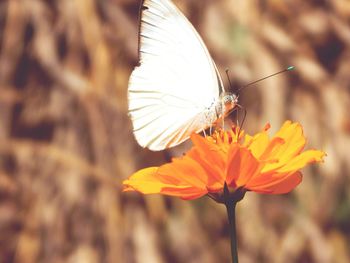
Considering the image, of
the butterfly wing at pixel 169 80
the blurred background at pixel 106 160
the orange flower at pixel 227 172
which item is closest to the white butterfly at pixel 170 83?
the butterfly wing at pixel 169 80

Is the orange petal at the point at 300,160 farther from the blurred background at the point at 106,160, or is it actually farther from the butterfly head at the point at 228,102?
the blurred background at the point at 106,160

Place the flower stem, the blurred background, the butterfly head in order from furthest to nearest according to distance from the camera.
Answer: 1. the blurred background
2. the butterfly head
3. the flower stem

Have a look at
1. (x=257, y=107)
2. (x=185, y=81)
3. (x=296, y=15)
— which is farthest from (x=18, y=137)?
(x=185, y=81)

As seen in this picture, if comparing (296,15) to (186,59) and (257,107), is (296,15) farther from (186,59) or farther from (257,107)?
(186,59)

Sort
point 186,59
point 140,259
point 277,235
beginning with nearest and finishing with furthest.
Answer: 1. point 186,59
2. point 140,259
3. point 277,235

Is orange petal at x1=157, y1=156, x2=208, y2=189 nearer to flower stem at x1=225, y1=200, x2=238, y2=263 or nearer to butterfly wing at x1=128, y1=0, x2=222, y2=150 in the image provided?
flower stem at x1=225, y1=200, x2=238, y2=263

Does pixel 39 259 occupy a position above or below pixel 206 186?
below

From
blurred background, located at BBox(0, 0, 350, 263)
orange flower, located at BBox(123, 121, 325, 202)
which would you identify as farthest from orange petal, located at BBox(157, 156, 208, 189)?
blurred background, located at BBox(0, 0, 350, 263)

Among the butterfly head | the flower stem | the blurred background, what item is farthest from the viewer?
the blurred background
